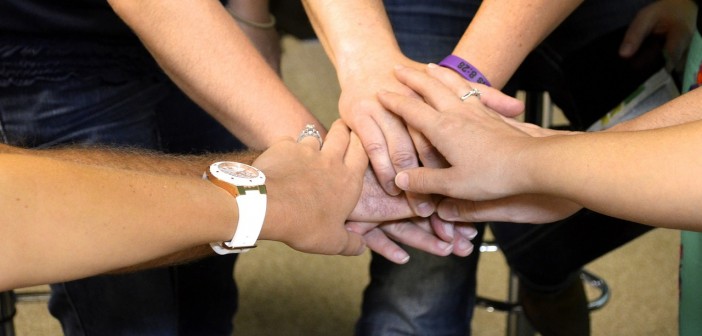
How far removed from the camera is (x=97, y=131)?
129 centimetres

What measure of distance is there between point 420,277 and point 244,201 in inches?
18.1

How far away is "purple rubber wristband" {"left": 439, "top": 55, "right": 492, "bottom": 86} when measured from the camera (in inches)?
47.9

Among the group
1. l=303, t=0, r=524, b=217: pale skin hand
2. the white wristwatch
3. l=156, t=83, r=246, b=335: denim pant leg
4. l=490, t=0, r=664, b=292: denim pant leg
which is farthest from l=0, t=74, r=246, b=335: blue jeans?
l=490, t=0, r=664, b=292: denim pant leg

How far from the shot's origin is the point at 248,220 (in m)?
0.94

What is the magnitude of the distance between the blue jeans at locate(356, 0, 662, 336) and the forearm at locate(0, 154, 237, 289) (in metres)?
0.46

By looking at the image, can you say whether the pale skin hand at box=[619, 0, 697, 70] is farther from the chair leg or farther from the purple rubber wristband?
the chair leg

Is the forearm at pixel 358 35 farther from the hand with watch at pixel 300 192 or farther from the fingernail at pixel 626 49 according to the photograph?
the fingernail at pixel 626 49

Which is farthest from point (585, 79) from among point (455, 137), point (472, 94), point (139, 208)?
point (139, 208)

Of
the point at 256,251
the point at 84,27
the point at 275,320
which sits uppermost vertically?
the point at 84,27

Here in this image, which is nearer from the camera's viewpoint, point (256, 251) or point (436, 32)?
point (436, 32)

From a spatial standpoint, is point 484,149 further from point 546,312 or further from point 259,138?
point 546,312

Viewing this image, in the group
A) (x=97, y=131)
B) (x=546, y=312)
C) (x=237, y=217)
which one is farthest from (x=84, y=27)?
(x=546, y=312)

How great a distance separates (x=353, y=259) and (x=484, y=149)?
4.28 ft

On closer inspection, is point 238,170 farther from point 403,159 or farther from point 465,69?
point 465,69
